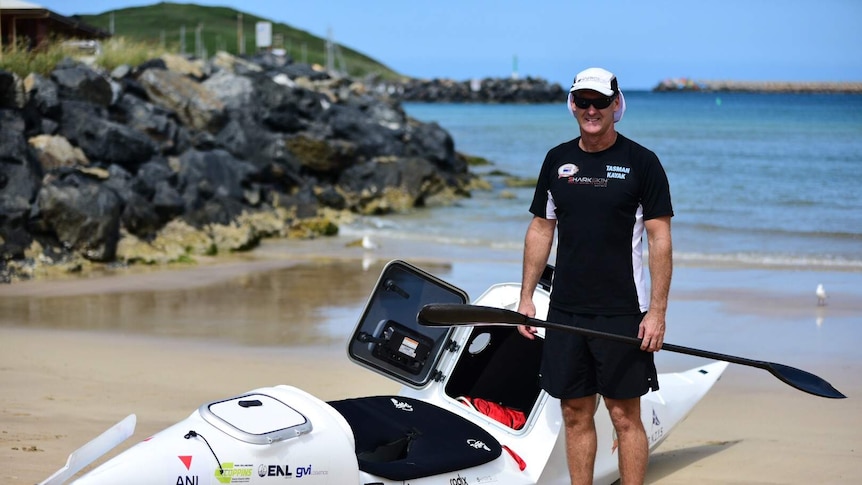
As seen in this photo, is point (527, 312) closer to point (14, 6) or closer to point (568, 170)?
point (568, 170)

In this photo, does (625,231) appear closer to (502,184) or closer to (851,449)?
(851,449)

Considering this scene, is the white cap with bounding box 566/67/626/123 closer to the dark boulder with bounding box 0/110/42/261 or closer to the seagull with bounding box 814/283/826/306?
the seagull with bounding box 814/283/826/306

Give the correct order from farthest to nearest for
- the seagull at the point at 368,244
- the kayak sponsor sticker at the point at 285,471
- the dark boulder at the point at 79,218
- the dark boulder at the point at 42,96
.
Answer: the dark boulder at the point at 42,96
the seagull at the point at 368,244
the dark boulder at the point at 79,218
the kayak sponsor sticker at the point at 285,471

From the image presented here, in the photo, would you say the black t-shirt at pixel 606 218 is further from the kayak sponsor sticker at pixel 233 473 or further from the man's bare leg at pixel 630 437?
the kayak sponsor sticker at pixel 233 473

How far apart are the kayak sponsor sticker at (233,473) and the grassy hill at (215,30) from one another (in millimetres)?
133095

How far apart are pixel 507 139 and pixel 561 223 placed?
53.6 meters

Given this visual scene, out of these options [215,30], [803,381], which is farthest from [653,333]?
[215,30]

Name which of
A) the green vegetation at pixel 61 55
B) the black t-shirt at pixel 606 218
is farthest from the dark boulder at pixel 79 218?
the black t-shirt at pixel 606 218

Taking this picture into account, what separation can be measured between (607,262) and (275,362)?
499 centimetres

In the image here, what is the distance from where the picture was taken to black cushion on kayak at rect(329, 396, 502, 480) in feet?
15.0

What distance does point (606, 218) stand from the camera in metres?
4.63

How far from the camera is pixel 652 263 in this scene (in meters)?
4.66

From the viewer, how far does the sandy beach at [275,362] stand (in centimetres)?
648

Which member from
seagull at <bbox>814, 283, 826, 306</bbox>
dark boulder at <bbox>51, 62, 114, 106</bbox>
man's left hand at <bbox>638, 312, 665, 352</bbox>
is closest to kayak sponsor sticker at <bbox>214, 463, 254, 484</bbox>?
man's left hand at <bbox>638, 312, 665, 352</bbox>
